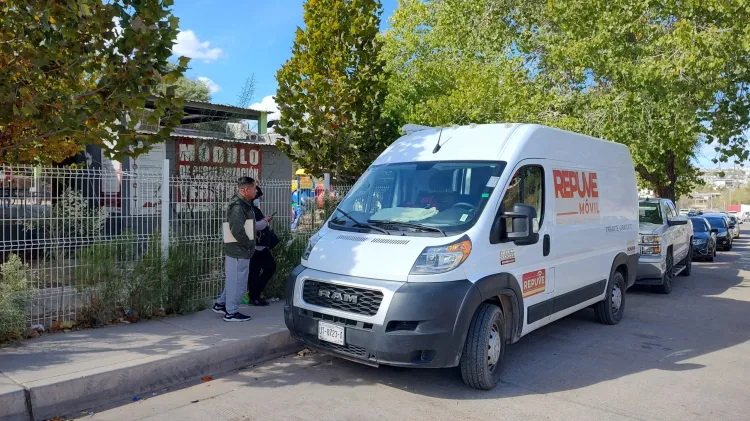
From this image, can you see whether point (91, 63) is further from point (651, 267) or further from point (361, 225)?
point (651, 267)

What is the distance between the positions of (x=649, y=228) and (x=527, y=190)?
6401mm

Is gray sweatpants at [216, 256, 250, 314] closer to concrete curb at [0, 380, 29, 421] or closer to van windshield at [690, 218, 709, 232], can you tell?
concrete curb at [0, 380, 29, 421]

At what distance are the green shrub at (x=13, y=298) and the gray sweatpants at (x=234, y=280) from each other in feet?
6.86

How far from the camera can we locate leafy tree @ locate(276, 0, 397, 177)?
431 inches

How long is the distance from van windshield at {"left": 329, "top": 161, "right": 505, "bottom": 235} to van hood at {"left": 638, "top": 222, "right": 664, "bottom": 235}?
6.47m

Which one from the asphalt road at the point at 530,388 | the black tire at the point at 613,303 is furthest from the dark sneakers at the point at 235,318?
the black tire at the point at 613,303

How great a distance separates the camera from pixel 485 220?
17.0 feet

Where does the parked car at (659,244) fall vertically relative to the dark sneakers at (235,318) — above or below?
above

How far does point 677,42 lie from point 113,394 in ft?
42.1

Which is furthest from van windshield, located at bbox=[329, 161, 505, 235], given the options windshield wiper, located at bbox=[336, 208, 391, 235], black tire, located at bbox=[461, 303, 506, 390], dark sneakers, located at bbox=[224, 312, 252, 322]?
dark sneakers, located at bbox=[224, 312, 252, 322]

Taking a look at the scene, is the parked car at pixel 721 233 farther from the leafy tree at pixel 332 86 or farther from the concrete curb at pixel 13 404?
the concrete curb at pixel 13 404

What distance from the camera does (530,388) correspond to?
5270 millimetres

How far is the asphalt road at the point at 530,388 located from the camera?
4656 mm

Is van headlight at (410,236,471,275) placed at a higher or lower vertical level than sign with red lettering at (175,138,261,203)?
lower
